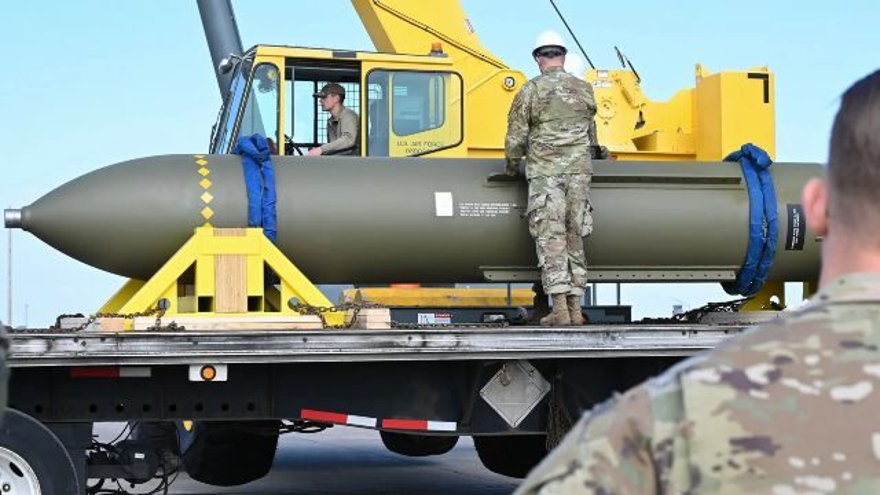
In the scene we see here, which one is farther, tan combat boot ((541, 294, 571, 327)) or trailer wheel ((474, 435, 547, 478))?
trailer wheel ((474, 435, 547, 478))

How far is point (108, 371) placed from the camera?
6.65m

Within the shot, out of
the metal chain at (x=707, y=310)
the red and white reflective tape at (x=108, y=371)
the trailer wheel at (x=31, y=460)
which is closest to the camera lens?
the trailer wheel at (x=31, y=460)

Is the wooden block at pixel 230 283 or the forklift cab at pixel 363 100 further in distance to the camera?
the forklift cab at pixel 363 100

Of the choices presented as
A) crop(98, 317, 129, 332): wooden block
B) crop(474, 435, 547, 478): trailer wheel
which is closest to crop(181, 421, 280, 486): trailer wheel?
crop(474, 435, 547, 478): trailer wheel

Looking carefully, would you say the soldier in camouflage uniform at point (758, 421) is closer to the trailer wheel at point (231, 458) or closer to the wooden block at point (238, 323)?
the wooden block at point (238, 323)

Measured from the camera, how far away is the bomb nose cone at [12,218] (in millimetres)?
7605

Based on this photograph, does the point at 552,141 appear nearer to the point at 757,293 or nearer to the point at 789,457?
the point at 757,293

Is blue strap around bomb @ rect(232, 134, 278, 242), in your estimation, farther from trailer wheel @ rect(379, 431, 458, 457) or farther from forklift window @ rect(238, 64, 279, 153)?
trailer wheel @ rect(379, 431, 458, 457)

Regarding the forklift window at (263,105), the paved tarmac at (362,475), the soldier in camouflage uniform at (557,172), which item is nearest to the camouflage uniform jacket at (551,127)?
the soldier in camouflage uniform at (557,172)

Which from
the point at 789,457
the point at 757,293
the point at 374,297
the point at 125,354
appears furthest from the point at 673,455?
the point at 757,293

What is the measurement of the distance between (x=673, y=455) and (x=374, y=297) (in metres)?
7.09

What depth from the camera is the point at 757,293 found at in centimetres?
895

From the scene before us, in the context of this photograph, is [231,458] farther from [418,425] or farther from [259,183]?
[418,425]

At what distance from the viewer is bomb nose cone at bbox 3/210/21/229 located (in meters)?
7.61
